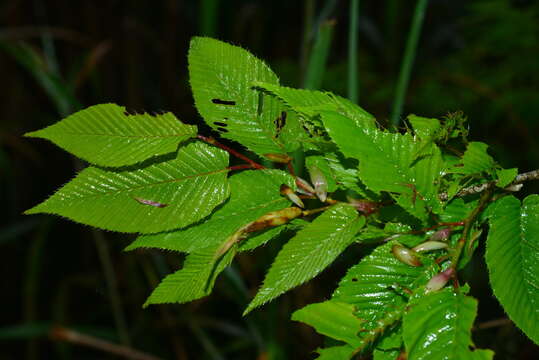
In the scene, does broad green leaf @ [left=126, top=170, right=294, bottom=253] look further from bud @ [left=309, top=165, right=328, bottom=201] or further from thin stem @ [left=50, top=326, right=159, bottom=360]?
thin stem @ [left=50, top=326, right=159, bottom=360]

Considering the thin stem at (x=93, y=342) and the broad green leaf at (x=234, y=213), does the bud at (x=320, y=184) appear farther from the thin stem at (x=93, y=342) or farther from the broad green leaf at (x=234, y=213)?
the thin stem at (x=93, y=342)

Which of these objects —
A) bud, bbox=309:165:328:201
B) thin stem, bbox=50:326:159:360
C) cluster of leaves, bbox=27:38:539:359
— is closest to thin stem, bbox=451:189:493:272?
cluster of leaves, bbox=27:38:539:359

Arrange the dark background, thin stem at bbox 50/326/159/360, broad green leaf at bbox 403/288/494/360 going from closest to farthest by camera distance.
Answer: broad green leaf at bbox 403/288/494/360, thin stem at bbox 50/326/159/360, the dark background

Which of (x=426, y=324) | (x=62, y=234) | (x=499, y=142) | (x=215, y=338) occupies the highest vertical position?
(x=426, y=324)

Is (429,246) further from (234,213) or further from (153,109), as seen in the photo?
(153,109)

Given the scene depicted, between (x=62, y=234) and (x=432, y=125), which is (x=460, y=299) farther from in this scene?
(x=62, y=234)

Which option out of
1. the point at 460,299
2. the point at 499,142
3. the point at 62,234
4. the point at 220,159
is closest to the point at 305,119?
the point at 220,159

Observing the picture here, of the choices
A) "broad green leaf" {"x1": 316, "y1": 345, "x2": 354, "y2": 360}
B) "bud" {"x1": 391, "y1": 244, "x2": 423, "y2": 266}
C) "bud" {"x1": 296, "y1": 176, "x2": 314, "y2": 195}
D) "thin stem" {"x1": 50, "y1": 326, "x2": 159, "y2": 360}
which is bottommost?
"thin stem" {"x1": 50, "y1": 326, "x2": 159, "y2": 360}

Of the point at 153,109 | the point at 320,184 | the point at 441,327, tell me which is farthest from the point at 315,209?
the point at 153,109
